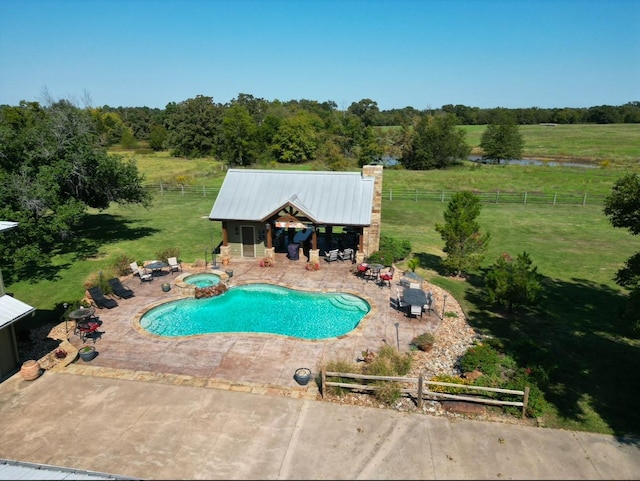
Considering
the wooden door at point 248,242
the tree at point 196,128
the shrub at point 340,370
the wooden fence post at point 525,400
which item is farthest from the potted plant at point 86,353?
the tree at point 196,128

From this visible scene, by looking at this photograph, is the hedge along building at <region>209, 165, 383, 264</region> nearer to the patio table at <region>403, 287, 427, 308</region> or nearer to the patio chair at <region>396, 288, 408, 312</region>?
the patio chair at <region>396, 288, 408, 312</region>

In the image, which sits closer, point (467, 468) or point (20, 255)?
point (467, 468)

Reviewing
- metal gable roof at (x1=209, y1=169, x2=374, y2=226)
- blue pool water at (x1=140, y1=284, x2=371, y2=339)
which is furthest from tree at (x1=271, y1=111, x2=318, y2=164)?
blue pool water at (x1=140, y1=284, x2=371, y2=339)

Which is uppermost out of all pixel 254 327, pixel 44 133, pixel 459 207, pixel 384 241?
pixel 44 133

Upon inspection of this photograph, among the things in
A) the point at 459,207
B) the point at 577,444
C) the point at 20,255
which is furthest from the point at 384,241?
the point at 20,255

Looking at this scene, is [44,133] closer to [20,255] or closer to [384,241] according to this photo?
[20,255]

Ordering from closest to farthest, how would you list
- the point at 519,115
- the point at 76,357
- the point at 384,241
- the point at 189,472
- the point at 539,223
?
the point at 189,472 → the point at 76,357 → the point at 384,241 → the point at 539,223 → the point at 519,115
